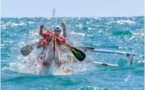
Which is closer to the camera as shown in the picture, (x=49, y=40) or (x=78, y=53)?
(x=49, y=40)

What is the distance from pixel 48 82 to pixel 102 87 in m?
1.44

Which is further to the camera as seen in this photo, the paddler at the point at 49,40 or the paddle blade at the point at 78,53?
the paddle blade at the point at 78,53

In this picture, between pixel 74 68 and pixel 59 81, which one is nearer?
pixel 59 81

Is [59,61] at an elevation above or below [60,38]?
below

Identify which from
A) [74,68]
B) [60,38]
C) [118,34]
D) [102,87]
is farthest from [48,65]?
[118,34]

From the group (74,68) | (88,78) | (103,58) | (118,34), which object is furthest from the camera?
(118,34)

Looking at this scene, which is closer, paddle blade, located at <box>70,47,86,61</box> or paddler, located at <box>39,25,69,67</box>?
paddler, located at <box>39,25,69,67</box>

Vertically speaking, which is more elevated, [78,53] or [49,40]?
[49,40]

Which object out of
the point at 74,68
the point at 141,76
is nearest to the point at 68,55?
A: the point at 74,68

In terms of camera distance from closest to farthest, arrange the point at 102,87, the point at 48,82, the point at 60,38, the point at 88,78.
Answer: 1. the point at 102,87
2. the point at 48,82
3. the point at 88,78
4. the point at 60,38

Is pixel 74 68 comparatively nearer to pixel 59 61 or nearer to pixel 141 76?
pixel 59 61

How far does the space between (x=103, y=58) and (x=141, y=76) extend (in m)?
4.70

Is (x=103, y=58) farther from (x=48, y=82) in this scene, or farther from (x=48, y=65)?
(x=48, y=82)

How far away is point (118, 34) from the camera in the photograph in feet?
75.6
